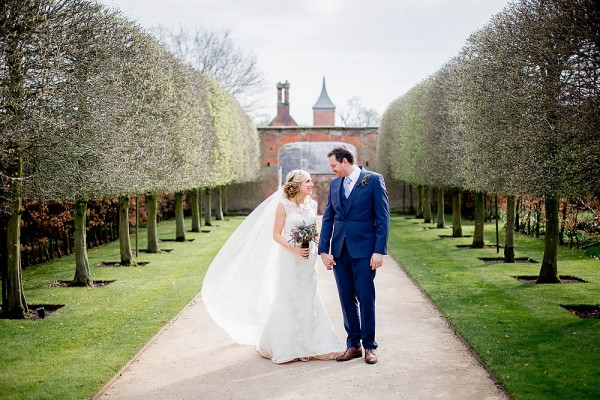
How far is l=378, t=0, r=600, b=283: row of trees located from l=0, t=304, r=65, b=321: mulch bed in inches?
319

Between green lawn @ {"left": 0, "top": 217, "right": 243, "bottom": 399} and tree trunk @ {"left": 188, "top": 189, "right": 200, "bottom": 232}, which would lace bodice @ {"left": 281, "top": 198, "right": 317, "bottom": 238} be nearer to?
green lawn @ {"left": 0, "top": 217, "right": 243, "bottom": 399}

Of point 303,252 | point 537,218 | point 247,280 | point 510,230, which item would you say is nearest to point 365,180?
point 303,252

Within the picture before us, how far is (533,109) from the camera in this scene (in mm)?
10508

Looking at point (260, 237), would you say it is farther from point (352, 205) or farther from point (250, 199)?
point (250, 199)

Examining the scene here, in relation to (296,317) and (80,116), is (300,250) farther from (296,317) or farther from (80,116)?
(80,116)

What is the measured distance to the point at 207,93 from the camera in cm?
2275

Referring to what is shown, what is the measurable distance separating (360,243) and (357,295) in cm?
59

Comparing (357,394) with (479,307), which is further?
(479,307)

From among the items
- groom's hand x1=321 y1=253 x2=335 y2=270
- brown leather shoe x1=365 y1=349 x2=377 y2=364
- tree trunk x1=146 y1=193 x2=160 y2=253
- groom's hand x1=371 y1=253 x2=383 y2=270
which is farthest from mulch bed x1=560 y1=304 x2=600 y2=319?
tree trunk x1=146 y1=193 x2=160 y2=253

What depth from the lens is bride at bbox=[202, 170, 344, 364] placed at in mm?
7023

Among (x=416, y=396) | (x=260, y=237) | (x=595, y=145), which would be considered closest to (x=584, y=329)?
(x=595, y=145)

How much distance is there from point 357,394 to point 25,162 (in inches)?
254

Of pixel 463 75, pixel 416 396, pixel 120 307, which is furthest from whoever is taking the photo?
pixel 463 75

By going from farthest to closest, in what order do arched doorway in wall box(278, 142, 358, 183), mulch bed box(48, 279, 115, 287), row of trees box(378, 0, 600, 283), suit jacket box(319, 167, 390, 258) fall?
arched doorway in wall box(278, 142, 358, 183)
mulch bed box(48, 279, 115, 287)
row of trees box(378, 0, 600, 283)
suit jacket box(319, 167, 390, 258)
